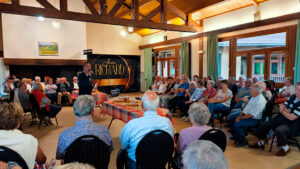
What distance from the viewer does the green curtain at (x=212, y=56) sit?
24.7ft

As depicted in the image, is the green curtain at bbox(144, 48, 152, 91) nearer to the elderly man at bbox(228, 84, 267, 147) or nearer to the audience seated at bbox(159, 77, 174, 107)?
the audience seated at bbox(159, 77, 174, 107)

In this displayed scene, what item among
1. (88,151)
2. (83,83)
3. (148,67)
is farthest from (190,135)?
(148,67)

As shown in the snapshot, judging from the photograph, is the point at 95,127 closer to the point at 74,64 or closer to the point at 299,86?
the point at 299,86

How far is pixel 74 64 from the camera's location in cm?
921

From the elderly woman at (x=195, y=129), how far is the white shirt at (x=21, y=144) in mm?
1230

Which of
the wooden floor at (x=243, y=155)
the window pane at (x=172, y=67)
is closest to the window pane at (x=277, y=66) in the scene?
the wooden floor at (x=243, y=155)

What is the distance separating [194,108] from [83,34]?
8.54 meters

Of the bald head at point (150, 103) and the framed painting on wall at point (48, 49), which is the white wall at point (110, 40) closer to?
the framed painting on wall at point (48, 49)

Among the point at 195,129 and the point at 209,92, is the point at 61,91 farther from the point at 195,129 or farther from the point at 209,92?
the point at 195,129

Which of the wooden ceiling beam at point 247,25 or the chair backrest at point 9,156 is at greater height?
the wooden ceiling beam at point 247,25

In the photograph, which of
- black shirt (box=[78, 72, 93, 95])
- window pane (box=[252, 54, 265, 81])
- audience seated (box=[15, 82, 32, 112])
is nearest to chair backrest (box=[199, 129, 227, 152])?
black shirt (box=[78, 72, 93, 95])

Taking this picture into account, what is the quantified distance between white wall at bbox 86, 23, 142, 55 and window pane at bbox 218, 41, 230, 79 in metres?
5.72

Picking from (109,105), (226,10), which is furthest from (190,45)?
(109,105)

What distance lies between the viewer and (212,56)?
765 centimetres
